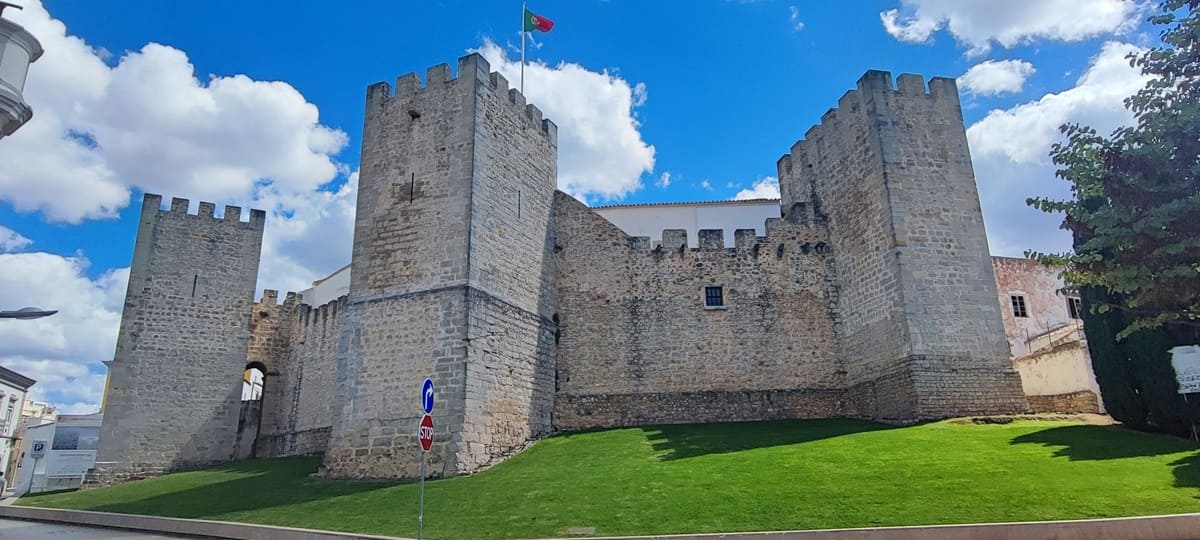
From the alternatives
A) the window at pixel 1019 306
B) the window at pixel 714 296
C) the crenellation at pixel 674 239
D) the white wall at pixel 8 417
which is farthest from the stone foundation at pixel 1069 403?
the white wall at pixel 8 417

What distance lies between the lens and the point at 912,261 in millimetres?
18047

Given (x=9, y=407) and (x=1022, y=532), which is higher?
(x=9, y=407)

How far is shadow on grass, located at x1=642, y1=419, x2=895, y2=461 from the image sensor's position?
50.5ft

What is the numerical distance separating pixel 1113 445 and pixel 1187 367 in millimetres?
2106

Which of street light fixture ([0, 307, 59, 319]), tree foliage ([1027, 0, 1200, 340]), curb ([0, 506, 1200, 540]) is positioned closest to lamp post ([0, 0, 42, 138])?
street light fixture ([0, 307, 59, 319])

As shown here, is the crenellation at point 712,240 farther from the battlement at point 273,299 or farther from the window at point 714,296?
the battlement at point 273,299

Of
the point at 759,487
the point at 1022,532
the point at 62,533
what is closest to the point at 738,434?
the point at 759,487

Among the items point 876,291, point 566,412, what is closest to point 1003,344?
point 876,291

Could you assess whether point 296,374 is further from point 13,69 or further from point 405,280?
point 13,69

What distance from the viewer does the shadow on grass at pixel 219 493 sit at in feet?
Answer: 46.6

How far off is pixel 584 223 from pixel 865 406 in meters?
9.03

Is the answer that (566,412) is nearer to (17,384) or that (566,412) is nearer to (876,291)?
(876,291)

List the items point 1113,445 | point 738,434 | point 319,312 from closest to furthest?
point 1113,445
point 738,434
point 319,312

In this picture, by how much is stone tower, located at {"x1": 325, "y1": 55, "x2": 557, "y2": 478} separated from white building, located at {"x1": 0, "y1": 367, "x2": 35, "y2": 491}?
3275cm
